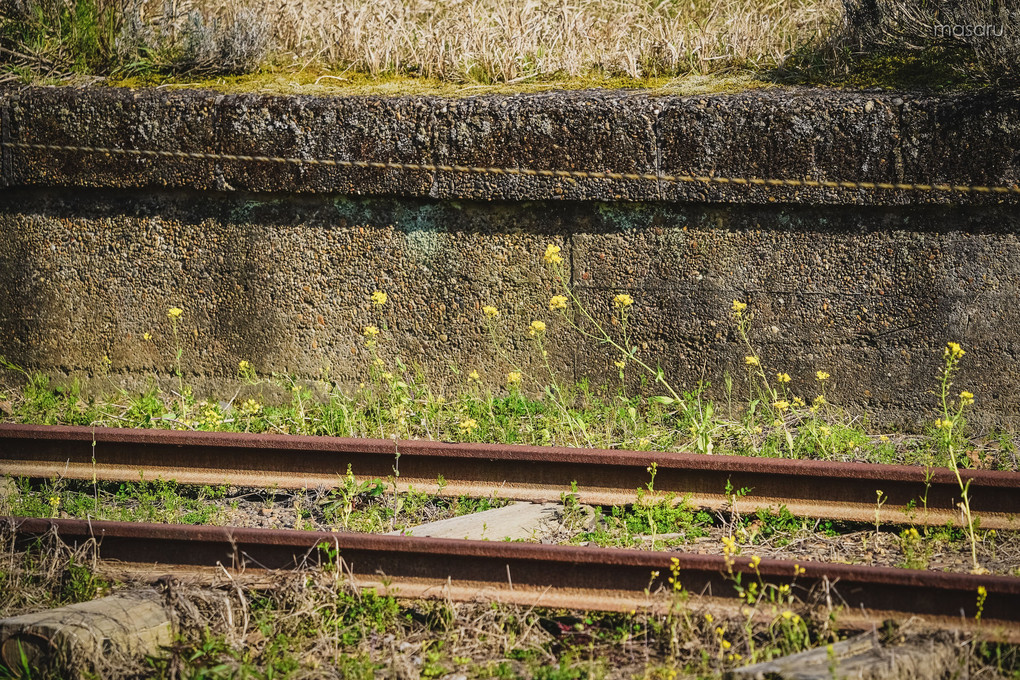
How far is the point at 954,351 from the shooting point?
12.7ft

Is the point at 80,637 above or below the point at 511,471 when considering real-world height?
below

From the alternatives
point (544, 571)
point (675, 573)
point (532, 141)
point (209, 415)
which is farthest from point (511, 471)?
point (209, 415)

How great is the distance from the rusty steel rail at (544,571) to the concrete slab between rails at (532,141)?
80.1 inches

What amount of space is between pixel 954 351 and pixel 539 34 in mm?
2973

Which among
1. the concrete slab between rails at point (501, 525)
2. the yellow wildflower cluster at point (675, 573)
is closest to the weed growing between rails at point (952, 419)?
the yellow wildflower cluster at point (675, 573)

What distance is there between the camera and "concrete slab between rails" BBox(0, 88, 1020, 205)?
13.2 ft

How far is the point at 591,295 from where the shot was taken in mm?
4492

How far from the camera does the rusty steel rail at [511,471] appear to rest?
3.38m

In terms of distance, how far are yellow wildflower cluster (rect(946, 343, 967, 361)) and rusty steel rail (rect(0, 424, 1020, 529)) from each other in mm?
707

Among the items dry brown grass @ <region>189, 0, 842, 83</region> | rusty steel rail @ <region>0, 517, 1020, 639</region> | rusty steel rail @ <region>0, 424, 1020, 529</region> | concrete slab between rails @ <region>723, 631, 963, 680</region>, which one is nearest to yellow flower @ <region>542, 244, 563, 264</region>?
rusty steel rail @ <region>0, 424, 1020, 529</region>

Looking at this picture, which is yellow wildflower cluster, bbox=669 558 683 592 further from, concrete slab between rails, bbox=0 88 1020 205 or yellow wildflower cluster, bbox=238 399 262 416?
yellow wildflower cluster, bbox=238 399 262 416

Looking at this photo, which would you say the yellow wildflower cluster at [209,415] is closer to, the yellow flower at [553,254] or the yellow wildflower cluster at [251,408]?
the yellow wildflower cluster at [251,408]

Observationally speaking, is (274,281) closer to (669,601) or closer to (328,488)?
(328,488)

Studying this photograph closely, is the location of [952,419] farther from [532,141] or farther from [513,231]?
[532,141]
